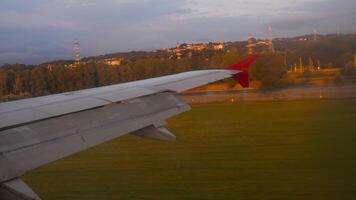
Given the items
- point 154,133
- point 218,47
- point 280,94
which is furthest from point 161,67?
point 154,133

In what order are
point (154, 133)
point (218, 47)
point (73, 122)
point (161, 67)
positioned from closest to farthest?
point (73, 122), point (154, 133), point (218, 47), point (161, 67)

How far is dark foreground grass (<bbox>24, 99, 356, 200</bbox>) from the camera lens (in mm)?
4629

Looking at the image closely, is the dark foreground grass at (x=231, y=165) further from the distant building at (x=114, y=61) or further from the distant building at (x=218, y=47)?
the distant building at (x=218, y=47)

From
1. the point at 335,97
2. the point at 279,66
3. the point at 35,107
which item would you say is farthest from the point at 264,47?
the point at 35,107

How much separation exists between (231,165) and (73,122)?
10.1ft

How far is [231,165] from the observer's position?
5660 mm

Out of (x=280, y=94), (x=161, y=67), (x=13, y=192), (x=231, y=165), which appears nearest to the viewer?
(x=13, y=192)

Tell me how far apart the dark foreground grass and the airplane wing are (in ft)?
3.83

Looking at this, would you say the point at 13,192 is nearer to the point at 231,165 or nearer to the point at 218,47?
the point at 231,165

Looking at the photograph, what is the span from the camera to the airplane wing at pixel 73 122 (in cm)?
237

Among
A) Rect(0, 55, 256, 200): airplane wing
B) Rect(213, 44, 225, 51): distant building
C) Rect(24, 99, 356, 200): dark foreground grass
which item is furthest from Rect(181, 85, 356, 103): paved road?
Rect(0, 55, 256, 200): airplane wing

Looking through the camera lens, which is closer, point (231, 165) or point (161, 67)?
point (231, 165)

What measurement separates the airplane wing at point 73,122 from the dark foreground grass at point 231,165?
3.83 feet

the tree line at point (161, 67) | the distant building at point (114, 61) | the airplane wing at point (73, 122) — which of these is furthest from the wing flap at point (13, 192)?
the distant building at point (114, 61)
